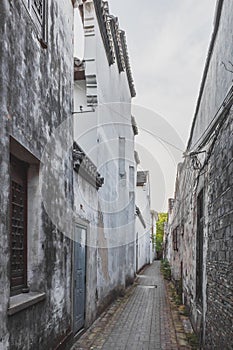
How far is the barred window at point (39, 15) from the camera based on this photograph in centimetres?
453

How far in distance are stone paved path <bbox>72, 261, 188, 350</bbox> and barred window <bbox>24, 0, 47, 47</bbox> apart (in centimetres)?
495

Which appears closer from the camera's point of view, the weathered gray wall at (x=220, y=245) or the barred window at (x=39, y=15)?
the weathered gray wall at (x=220, y=245)

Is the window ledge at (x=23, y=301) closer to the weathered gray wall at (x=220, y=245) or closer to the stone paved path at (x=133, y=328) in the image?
the weathered gray wall at (x=220, y=245)

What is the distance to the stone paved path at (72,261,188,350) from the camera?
698 centimetres

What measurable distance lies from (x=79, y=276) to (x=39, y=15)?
15.4 feet

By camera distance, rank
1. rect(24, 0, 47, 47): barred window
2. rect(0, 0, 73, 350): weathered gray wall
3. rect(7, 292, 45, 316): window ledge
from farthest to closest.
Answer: rect(24, 0, 47, 47): barred window, rect(7, 292, 45, 316): window ledge, rect(0, 0, 73, 350): weathered gray wall

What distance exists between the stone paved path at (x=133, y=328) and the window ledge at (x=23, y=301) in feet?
8.06

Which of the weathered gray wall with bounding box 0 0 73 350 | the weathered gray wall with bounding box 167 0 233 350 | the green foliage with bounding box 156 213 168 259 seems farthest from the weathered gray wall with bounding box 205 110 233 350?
the green foliage with bounding box 156 213 168 259

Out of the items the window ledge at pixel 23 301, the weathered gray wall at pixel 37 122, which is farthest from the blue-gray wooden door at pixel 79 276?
the window ledge at pixel 23 301

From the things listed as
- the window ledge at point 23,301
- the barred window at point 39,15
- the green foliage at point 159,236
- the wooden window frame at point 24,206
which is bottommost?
the green foliage at point 159,236

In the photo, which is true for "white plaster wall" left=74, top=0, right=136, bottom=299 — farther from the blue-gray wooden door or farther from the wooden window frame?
the wooden window frame

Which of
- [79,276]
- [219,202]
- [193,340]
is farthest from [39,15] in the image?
[193,340]

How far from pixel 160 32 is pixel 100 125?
9.03 ft

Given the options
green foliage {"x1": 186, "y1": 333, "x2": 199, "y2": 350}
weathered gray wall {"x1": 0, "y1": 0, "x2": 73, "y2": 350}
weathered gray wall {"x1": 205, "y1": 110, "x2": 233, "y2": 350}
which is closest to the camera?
weathered gray wall {"x1": 0, "y1": 0, "x2": 73, "y2": 350}
